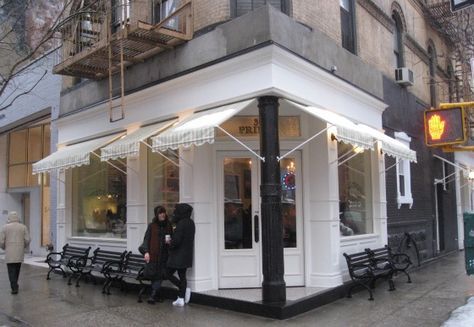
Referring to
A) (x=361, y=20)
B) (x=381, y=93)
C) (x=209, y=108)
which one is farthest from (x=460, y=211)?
(x=209, y=108)

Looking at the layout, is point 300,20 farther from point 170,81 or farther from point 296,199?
point 296,199

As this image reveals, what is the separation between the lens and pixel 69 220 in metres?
13.3

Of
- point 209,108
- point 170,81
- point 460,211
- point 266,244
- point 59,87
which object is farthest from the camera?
point 460,211

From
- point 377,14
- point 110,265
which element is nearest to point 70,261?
point 110,265

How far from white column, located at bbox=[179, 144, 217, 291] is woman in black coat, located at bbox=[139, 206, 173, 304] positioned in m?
0.53

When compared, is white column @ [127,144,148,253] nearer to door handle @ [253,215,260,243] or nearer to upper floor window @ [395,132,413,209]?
door handle @ [253,215,260,243]

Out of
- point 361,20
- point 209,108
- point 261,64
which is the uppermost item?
point 361,20

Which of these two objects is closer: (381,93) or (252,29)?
(252,29)

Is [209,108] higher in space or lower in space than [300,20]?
lower

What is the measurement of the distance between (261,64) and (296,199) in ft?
9.05

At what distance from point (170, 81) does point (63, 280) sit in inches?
213

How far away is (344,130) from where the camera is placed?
8.41m

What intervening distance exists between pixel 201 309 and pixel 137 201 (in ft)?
10.4

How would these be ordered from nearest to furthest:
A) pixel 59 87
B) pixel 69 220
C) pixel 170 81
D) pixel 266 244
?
pixel 266 244 < pixel 170 81 < pixel 69 220 < pixel 59 87
